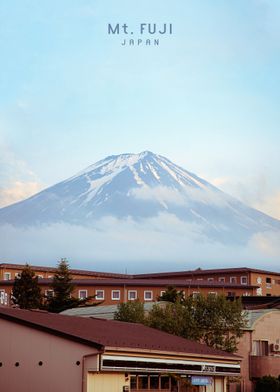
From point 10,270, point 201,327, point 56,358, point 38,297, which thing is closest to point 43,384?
point 56,358

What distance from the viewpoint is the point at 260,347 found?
203 ft

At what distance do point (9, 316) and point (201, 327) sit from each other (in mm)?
22629

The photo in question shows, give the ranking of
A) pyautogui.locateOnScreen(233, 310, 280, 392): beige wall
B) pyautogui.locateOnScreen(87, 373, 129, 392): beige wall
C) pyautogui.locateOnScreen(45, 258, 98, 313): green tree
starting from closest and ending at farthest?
pyautogui.locateOnScreen(87, 373, 129, 392): beige wall → pyautogui.locateOnScreen(233, 310, 280, 392): beige wall → pyautogui.locateOnScreen(45, 258, 98, 313): green tree

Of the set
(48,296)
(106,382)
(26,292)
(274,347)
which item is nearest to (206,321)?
(274,347)

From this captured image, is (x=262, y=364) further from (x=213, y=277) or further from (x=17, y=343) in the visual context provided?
(x=213, y=277)

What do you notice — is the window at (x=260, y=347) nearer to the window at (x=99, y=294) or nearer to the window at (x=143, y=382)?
the window at (x=143, y=382)

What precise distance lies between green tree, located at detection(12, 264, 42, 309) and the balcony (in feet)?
137

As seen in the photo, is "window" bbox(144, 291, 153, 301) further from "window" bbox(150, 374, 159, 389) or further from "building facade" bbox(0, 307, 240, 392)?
"window" bbox(150, 374, 159, 389)

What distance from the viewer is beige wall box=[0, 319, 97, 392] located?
36094 millimetres

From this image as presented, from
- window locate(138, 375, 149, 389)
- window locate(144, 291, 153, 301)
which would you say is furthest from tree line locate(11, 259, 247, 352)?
window locate(144, 291, 153, 301)

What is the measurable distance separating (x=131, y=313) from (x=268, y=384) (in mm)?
11052

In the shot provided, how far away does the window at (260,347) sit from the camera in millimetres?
61428

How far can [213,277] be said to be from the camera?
150875 mm

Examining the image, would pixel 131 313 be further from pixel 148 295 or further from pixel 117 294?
pixel 148 295
